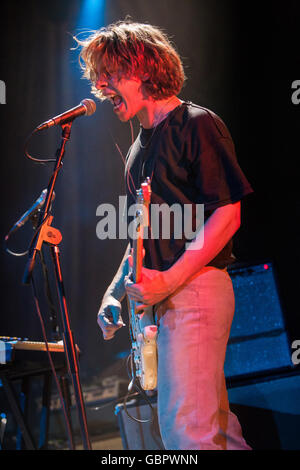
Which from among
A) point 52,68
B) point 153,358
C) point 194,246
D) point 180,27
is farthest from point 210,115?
point 52,68

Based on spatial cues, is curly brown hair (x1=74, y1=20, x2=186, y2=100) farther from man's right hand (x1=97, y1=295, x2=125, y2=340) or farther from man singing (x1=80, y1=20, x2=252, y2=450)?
man's right hand (x1=97, y1=295, x2=125, y2=340)

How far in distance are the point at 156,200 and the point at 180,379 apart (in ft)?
2.00

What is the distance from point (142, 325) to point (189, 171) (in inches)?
22.6

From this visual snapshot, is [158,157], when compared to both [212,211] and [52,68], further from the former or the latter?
[52,68]

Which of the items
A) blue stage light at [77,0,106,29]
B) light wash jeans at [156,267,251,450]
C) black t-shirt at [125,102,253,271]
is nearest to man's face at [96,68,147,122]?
black t-shirt at [125,102,253,271]

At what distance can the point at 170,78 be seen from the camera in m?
1.75

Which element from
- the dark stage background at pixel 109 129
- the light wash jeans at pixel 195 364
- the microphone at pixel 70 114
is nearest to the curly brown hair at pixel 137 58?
the microphone at pixel 70 114

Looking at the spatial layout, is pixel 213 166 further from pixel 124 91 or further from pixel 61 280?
pixel 61 280

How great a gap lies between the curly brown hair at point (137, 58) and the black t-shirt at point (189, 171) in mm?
165

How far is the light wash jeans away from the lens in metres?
1.33

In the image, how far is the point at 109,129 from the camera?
154 inches

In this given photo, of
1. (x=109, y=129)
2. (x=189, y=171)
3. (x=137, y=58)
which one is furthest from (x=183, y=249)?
(x=109, y=129)

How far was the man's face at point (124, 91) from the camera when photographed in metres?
1.72

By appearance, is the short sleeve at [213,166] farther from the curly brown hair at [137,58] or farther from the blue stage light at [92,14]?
the blue stage light at [92,14]
